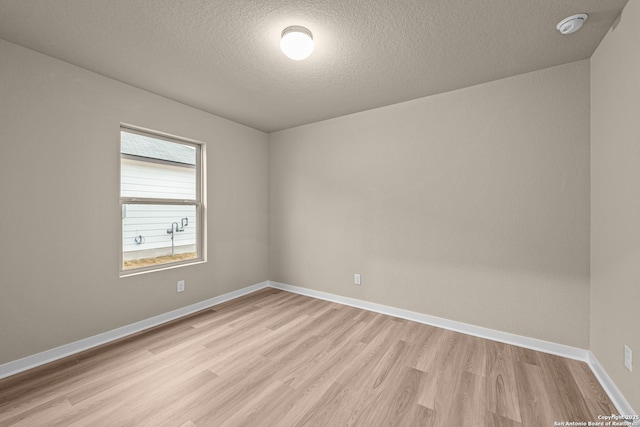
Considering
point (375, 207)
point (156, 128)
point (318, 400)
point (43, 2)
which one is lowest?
point (318, 400)

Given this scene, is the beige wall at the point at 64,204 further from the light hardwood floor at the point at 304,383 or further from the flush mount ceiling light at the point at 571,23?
the flush mount ceiling light at the point at 571,23

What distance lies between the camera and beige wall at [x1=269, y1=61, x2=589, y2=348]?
2283 millimetres

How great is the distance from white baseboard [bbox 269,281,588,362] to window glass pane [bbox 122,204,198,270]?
6.11 ft

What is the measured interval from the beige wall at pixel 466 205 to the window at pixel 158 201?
155cm

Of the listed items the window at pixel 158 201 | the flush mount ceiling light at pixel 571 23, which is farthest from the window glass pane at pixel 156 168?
the flush mount ceiling light at pixel 571 23

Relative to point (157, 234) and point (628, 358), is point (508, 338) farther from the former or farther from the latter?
point (157, 234)

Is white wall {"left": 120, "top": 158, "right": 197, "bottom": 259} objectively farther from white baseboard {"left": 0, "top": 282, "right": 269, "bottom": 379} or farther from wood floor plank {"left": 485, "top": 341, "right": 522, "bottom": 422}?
wood floor plank {"left": 485, "top": 341, "right": 522, "bottom": 422}

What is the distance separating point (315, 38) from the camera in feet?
6.56

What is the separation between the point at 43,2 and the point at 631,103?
3699 mm

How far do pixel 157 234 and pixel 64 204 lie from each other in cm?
90

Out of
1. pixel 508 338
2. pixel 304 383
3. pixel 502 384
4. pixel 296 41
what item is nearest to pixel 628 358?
pixel 502 384

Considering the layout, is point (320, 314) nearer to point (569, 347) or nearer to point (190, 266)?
point (190, 266)

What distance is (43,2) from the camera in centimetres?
163

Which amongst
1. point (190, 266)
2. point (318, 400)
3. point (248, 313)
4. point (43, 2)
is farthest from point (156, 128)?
point (318, 400)
